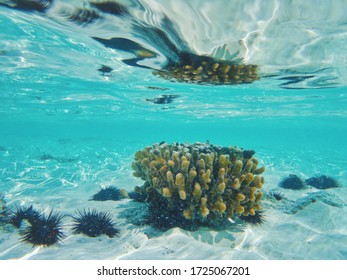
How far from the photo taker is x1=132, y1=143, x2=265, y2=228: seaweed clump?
5188 mm

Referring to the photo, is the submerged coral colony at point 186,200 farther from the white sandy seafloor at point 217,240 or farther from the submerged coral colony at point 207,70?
the submerged coral colony at point 207,70

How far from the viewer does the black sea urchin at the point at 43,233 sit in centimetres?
498

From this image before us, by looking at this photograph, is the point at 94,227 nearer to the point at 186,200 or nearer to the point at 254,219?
the point at 186,200

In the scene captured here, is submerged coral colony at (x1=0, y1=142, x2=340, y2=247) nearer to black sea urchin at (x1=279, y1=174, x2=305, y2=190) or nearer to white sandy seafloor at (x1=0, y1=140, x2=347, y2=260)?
white sandy seafloor at (x1=0, y1=140, x2=347, y2=260)

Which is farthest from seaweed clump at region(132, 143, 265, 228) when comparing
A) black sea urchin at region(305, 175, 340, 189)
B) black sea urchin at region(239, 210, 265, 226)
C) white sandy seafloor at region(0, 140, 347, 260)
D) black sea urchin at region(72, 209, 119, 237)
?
black sea urchin at region(305, 175, 340, 189)

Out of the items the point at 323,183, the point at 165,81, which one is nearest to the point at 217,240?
the point at 323,183

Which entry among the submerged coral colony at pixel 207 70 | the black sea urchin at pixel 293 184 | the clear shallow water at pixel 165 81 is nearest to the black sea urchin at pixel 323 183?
the clear shallow water at pixel 165 81

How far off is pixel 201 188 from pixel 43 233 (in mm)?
3756

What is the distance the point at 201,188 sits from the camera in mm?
5305

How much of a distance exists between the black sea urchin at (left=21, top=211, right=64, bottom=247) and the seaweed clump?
231 cm

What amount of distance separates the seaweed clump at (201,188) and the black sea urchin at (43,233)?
231 cm

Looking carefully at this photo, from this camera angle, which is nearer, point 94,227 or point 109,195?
point 94,227

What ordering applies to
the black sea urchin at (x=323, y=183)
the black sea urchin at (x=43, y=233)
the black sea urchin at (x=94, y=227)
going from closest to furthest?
the black sea urchin at (x=43, y=233) < the black sea urchin at (x=94, y=227) < the black sea urchin at (x=323, y=183)

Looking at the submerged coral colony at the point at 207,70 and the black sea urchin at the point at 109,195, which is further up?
the submerged coral colony at the point at 207,70
